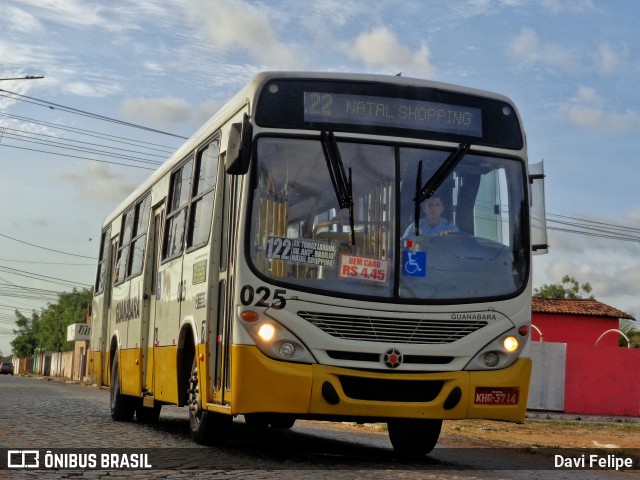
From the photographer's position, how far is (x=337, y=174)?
1028 centimetres

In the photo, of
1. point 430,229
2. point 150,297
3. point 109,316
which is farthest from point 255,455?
point 109,316

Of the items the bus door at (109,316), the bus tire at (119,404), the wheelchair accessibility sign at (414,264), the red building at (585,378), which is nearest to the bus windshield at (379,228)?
the wheelchair accessibility sign at (414,264)

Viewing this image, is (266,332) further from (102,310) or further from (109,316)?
(102,310)

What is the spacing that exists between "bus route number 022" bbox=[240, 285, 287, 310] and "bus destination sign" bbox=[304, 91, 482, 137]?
1.63 meters

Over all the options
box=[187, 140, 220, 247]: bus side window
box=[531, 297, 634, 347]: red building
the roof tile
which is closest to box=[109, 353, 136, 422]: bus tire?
box=[187, 140, 220, 247]: bus side window

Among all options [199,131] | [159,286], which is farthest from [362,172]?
[159,286]

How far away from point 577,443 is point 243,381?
8530 mm

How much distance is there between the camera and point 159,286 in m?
13.9

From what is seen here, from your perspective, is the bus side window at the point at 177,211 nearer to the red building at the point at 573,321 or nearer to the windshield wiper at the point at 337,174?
the windshield wiper at the point at 337,174

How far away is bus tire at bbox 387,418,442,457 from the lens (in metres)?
12.0

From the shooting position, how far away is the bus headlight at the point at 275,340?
9.89 meters

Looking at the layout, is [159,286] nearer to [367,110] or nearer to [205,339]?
[205,339]

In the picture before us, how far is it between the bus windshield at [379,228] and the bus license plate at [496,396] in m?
0.84

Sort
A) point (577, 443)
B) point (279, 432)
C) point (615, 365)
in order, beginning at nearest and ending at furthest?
point (279, 432) → point (577, 443) → point (615, 365)
